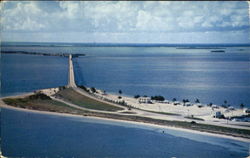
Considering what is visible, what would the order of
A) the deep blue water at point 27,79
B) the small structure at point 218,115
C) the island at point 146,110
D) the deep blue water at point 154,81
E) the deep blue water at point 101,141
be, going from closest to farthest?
→ the deep blue water at point 101,141
the island at point 146,110
the small structure at point 218,115
the deep blue water at point 154,81
the deep blue water at point 27,79

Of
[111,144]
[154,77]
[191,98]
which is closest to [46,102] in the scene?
[111,144]

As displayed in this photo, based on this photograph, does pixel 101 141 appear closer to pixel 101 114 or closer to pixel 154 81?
pixel 101 114

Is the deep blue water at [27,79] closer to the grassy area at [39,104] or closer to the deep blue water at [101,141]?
the grassy area at [39,104]

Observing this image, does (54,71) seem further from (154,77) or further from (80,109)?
(80,109)

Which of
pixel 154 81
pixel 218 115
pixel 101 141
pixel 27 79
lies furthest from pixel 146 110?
pixel 154 81

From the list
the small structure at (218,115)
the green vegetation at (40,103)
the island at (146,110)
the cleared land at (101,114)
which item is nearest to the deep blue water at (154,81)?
the island at (146,110)

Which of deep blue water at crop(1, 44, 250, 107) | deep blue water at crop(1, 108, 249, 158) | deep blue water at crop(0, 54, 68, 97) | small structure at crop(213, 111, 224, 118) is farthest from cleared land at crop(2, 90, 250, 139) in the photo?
deep blue water at crop(1, 44, 250, 107)
